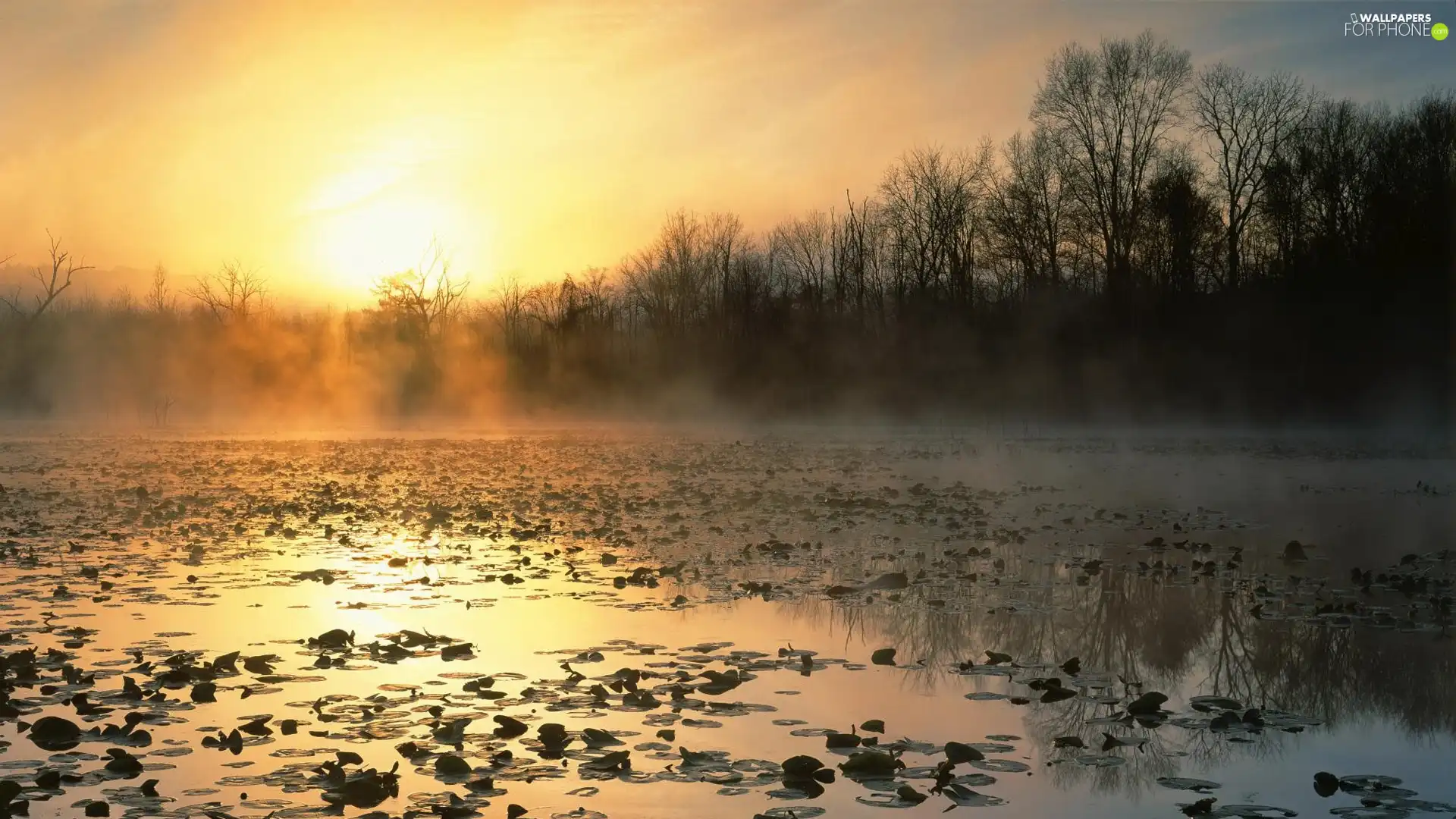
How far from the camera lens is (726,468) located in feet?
92.1

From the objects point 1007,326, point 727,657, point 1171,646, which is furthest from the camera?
point 1007,326

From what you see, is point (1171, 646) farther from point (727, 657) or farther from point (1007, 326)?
point (1007, 326)

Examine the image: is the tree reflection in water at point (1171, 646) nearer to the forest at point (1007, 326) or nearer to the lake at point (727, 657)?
the lake at point (727, 657)

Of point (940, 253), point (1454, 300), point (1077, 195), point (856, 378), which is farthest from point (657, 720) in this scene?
point (940, 253)

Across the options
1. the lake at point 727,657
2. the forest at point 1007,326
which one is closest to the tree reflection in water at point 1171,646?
the lake at point 727,657

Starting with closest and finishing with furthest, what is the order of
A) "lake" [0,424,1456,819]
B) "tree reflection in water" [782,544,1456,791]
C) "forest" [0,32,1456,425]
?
"lake" [0,424,1456,819]
"tree reflection in water" [782,544,1456,791]
"forest" [0,32,1456,425]

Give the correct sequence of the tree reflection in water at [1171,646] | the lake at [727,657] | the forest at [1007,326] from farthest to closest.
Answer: the forest at [1007,326] → the tree reflection in water at [1171,646] → the lake at [727,657]

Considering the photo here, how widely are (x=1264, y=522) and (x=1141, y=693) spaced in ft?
34.5

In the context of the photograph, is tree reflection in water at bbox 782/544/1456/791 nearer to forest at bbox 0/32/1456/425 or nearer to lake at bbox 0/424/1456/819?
lake at bbox 0/424/1456/819

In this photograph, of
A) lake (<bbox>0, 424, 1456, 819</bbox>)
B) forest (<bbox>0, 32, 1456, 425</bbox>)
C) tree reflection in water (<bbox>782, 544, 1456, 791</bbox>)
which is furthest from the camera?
forest (<bbox>0, 32, 1456, 425</bbox>)

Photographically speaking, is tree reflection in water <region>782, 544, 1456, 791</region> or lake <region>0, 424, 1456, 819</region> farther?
tree reflection in water <region>782, 544, 1456, 791</region>

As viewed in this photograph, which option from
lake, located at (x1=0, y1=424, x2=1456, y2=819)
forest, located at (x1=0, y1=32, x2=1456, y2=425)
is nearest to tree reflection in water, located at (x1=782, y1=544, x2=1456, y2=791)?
lake, located at (x1=0, y1=424, x2=1456, y2=819)

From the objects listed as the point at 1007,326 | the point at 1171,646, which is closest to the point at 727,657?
the point at 1171,646

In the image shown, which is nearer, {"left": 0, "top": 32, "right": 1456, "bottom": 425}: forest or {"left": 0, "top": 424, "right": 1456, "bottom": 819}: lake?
{"left": 0, "top": 424, "right": 1456, "bottom": 819}: lake
